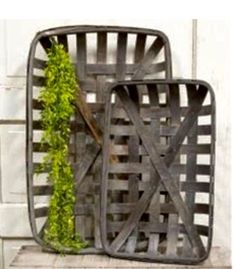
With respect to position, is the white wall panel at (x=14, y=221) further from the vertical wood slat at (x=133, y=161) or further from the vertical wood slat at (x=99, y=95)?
the vertical wood slat at (x=133, y=161)

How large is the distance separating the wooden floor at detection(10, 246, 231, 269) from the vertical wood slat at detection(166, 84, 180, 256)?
0.06 meters

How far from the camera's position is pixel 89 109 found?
1.26m

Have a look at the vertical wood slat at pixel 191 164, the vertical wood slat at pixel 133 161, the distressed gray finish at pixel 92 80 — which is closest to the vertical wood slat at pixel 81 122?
the distressed gray finish at pixel 92 80

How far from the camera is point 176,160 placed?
1.22m

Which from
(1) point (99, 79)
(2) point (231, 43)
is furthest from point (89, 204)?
(2) point (231, 43)

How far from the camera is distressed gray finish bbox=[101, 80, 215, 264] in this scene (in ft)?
3.95

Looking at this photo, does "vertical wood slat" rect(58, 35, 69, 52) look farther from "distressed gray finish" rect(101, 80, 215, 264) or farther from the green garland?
"distressed gray finish" rect(101, 80, 215, 264)

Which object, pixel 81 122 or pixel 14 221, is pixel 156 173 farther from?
pixel 14 221

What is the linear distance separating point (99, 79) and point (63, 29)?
148 mm

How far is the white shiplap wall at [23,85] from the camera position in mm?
1315

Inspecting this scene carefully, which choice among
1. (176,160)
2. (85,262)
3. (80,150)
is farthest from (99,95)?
(85,262)

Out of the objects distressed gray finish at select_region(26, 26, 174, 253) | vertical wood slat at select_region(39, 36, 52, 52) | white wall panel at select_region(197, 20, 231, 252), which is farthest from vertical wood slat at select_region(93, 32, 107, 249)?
white wall panel at select_region(197, 20, 231, 252)

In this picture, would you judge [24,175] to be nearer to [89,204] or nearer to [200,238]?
[89,204]

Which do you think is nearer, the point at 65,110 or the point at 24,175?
the point at 65,110
